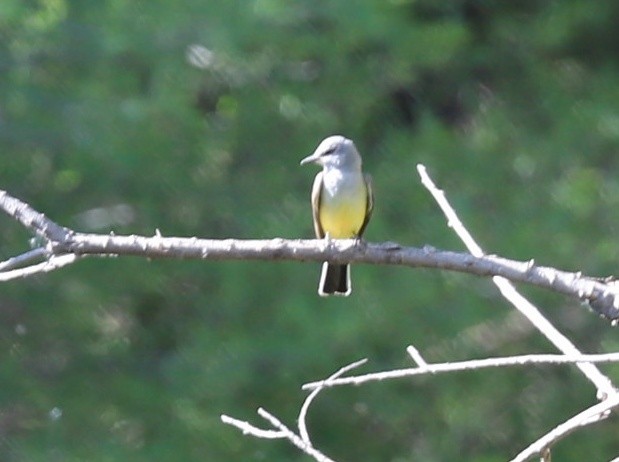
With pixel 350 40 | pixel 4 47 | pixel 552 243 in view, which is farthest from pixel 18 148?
pixel 552 243

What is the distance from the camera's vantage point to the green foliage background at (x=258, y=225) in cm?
585

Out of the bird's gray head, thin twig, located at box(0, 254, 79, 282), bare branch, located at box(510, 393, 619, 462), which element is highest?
bare branch, located at box(510, 393, 619, 462)

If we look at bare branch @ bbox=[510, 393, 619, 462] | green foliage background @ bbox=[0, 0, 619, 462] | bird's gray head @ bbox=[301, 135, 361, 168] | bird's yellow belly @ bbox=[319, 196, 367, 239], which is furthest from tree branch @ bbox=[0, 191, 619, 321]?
green foliage background @ bbox=[0, 0, 619, 462]

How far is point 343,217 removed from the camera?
13.8 ft

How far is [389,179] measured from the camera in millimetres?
6176

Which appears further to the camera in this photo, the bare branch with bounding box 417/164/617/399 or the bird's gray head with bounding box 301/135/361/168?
the bird's gray head with bounding box 301/135/361/168

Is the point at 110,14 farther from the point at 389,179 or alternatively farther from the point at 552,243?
the point at 552,243

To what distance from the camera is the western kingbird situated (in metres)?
4.23

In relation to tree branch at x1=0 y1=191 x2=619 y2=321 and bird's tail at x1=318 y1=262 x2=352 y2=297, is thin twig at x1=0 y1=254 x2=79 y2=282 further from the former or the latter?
bird's tail at x1=318 y1=262 x2=352 y2=297

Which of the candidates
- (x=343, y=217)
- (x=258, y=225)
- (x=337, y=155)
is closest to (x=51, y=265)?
(x=343, y=217)

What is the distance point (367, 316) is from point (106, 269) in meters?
1.14

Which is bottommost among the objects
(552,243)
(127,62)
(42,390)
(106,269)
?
(42,390)

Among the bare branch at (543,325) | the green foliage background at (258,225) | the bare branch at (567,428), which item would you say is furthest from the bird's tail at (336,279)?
the bare branch at (567,428)

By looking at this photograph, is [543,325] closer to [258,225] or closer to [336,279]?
[336,279]
